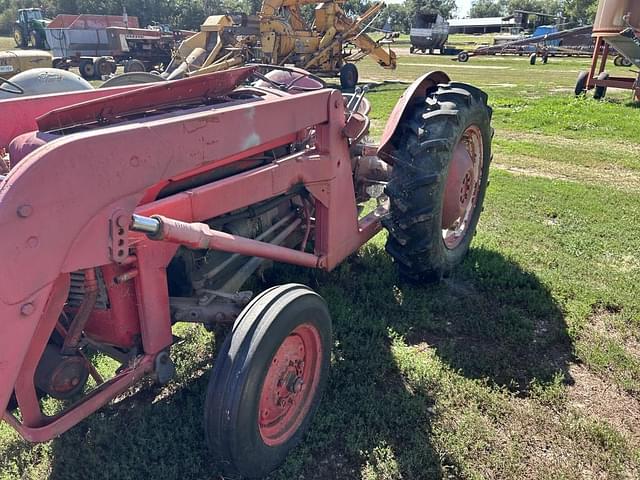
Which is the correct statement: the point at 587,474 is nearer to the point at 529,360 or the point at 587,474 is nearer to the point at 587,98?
the point at 529,360

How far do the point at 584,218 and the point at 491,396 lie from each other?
10.2 ft

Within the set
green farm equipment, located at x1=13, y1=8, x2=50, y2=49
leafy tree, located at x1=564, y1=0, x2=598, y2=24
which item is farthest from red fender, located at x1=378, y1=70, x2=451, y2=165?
leafy tree, located at x1=564, y1=0, x2=598, y2=24

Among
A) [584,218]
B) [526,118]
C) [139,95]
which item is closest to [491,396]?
[139,95]

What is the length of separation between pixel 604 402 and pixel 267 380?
1.86m

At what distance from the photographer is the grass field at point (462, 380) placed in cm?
241

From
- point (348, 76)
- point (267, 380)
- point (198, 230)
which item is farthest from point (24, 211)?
point (348, 76)

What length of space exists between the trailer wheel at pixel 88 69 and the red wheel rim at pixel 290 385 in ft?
68.8

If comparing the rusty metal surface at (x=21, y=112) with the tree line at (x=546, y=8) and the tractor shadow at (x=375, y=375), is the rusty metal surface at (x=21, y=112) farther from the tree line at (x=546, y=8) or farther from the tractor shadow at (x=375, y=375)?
the tree line at (x=546, y=8)

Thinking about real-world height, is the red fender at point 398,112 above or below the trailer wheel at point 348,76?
above

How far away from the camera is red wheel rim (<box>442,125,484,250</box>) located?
3740 millimetres

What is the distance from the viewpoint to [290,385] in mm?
2393

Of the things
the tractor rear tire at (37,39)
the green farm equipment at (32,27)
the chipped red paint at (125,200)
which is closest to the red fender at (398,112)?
the chipped red paint at (125,200)

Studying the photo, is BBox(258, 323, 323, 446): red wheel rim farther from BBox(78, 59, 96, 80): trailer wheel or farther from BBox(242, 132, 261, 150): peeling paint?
BBox(78, 59, 96, 80): trailer wheel

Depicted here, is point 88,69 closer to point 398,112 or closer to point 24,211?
point 398,112
